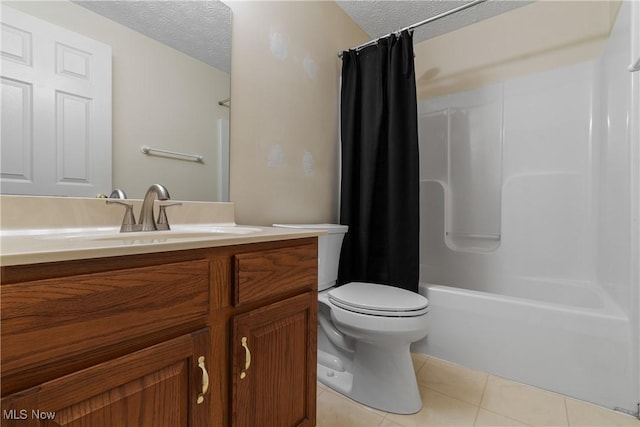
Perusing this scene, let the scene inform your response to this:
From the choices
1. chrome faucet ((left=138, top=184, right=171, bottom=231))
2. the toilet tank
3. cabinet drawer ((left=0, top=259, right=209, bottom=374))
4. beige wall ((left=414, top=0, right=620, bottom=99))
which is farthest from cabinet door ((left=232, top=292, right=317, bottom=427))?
beige wall ((left=414, top=0, right=620, bottom=99))

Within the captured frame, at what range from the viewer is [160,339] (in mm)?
633

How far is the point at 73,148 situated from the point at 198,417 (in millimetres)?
848

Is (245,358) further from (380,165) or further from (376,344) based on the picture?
(380,165)

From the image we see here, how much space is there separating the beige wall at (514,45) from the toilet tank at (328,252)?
4.93 ft

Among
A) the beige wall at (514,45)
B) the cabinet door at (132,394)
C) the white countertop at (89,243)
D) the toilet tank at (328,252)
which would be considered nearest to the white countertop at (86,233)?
the white countertop at (89,243)

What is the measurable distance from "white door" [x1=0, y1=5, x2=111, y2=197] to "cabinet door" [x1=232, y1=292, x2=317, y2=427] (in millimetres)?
680

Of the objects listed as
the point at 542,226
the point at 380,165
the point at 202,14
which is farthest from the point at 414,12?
the point at 542,226

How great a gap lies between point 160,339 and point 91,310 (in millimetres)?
154

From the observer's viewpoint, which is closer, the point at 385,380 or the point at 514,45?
the point at 385,380

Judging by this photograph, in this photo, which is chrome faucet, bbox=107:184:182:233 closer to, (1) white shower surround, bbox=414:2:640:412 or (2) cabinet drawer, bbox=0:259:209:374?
(2) cabinet drawer, bbox=0:259:209:374

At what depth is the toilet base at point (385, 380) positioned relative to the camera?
1.28 meters

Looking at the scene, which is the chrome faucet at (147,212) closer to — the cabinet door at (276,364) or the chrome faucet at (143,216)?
the chrome faucet at (143,216)

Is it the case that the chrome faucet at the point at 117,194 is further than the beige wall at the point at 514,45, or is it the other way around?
the beige wall at the point at 514,45

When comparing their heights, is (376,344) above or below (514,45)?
below
